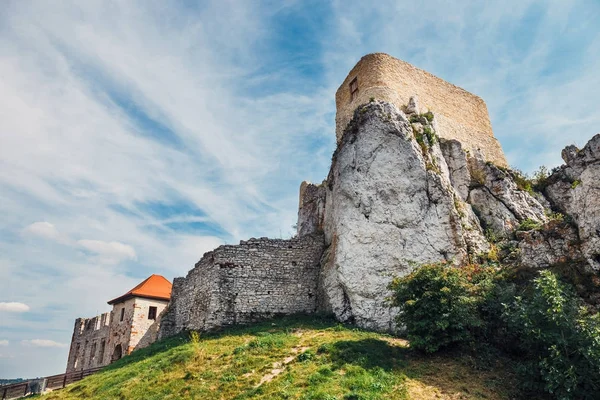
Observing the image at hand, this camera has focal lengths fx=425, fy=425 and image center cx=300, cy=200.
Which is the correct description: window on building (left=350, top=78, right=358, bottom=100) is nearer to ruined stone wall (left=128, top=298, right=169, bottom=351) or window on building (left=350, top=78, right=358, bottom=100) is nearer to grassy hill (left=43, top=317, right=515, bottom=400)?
grassy hill (left=43, top=317, right=515, bottom=400)

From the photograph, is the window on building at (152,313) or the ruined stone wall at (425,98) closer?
the ruined stone wall at (425,98)

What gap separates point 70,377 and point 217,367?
9552mm

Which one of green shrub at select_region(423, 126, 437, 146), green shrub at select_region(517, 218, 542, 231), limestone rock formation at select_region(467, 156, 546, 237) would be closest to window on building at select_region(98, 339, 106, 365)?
green shrub at select_region(423, 126, 437, 146)

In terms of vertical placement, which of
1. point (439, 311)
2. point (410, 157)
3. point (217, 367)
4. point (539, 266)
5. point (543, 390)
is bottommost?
point (543, 390)

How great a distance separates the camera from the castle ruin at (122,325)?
2886 cm

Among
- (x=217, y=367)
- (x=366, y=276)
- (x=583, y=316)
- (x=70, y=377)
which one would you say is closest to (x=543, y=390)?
(x=583, y=316)

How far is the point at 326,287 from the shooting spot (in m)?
18.0

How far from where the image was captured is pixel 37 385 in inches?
671

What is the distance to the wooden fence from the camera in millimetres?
17078

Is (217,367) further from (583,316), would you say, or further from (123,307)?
(123,307)

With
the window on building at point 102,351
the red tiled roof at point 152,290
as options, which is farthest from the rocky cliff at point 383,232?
the window on building at point 102,351

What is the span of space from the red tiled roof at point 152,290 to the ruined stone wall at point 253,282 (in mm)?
11114

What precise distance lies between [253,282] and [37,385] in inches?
372

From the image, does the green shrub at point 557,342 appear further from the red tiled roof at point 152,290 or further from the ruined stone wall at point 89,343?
the ruined stone wall at point 89,343
